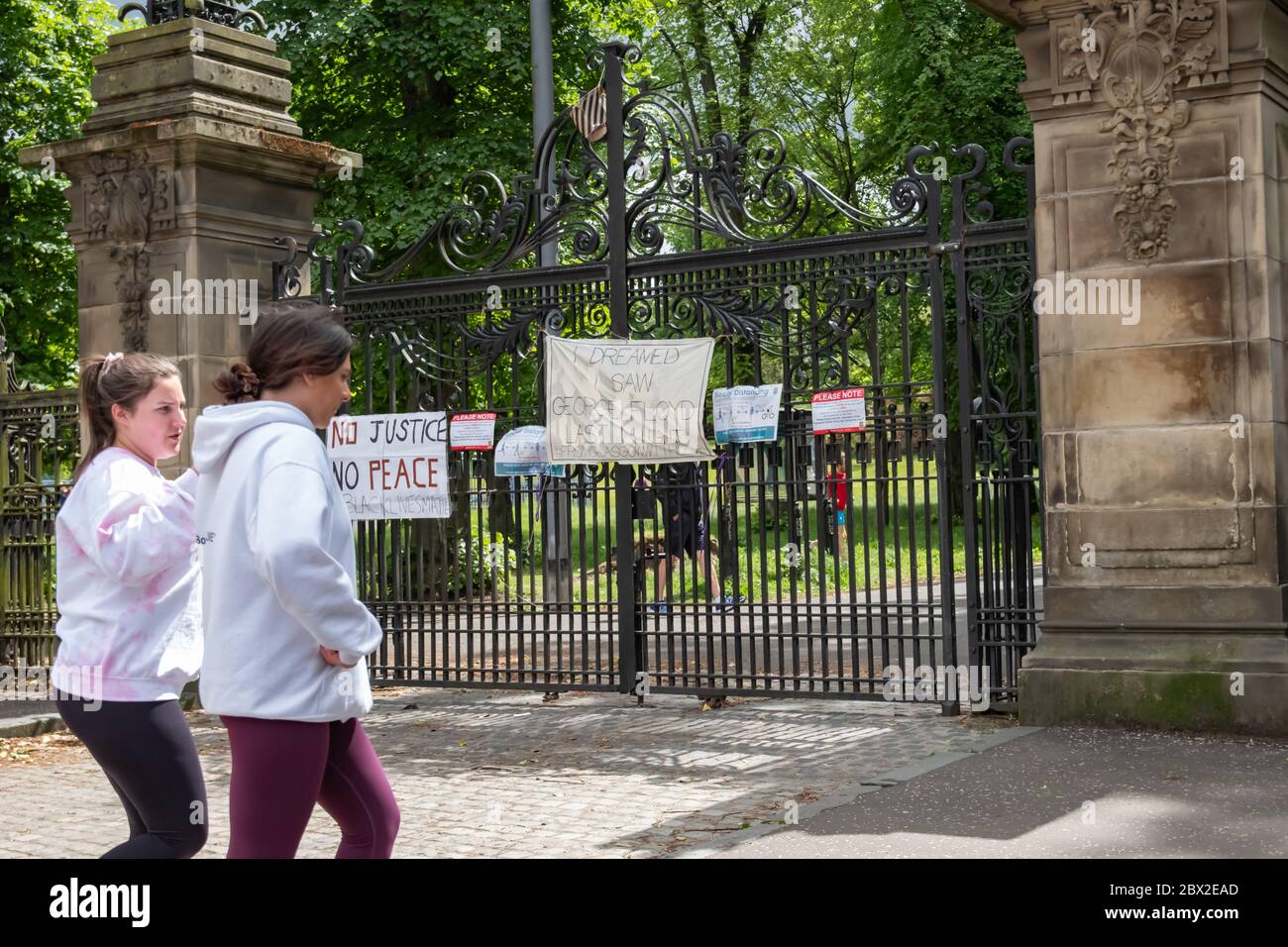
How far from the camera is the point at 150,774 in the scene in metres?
4.11

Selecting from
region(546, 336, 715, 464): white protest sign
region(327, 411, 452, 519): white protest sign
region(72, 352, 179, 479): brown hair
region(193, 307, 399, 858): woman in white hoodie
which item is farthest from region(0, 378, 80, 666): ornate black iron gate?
region(193, 307, 399, 858): woman in white hoodie

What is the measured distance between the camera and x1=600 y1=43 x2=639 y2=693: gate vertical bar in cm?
1051

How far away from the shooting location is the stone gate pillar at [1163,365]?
832cm

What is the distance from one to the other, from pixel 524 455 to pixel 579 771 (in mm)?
3180

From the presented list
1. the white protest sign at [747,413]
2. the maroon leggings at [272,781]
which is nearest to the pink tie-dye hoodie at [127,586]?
the maroon leggings at [272,781]

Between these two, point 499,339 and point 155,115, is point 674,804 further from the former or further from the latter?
point 155,115

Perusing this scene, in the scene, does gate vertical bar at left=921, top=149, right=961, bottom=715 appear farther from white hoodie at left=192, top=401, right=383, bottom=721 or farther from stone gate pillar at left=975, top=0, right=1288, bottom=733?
white hoodie at left=192, top=401, right=383, bottom=721

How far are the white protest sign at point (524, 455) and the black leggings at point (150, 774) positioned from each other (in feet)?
22.1

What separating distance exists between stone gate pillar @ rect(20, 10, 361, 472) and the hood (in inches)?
311

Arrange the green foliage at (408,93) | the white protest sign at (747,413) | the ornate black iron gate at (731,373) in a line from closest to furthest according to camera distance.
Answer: the ornate black iron gate at (731,373) < the white protest sign at (747,413) < the green foliage at (408,93)

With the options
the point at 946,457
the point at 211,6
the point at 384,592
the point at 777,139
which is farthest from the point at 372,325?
the point at 946,457

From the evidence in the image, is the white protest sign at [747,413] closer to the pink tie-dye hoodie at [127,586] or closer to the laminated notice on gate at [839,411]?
the laminated notice on gate at [839,411]

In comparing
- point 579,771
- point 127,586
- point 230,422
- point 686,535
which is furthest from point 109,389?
point 686,535

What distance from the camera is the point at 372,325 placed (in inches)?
468
